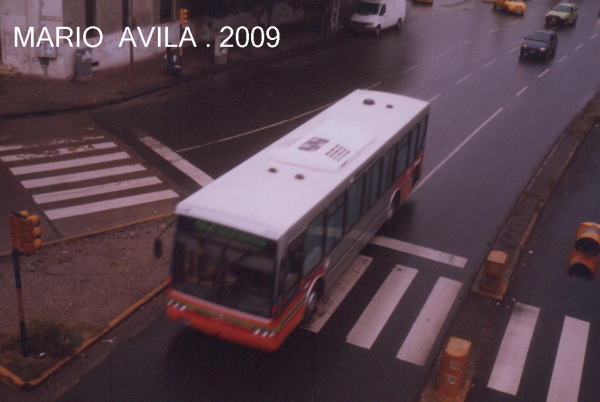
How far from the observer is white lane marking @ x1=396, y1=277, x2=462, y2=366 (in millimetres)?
12703

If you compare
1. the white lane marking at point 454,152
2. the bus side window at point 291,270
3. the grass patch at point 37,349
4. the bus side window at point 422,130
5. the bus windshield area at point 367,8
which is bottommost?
the grass patch at point 37,349

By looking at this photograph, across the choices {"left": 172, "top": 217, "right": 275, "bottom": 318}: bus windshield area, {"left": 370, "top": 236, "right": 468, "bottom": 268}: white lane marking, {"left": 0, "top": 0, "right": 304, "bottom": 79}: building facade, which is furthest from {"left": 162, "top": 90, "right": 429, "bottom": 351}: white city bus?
{"left": 0, "top": 0, "right": 304, "bottom": 79}: building facade

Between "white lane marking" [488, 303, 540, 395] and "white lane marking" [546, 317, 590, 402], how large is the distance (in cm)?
60

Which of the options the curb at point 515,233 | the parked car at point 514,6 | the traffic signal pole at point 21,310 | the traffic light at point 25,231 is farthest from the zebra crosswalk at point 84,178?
the parked car at point 514,6

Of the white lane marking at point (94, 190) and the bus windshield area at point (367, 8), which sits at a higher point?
the bus windshield area at point (367, 8)

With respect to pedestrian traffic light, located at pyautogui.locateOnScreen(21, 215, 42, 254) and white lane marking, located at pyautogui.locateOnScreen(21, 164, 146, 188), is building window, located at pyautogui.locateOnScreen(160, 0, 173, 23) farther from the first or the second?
pedestrian traffic light, located at pyautogui.locateOnScreen(21, 215, 42, 254)

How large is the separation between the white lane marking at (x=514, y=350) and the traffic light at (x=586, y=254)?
12.8 ft

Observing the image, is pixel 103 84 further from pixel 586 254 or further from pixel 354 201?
pixel 586 254

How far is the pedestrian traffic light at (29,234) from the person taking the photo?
34.2ft

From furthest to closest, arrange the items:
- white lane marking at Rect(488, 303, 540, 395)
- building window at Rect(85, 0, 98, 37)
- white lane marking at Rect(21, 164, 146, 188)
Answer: building window at Rect(85, 0, 98, 37) < white lane marking at Rect(21, 164, 146, 188) < white lane marking at Rect(488, 303, 540, 395)

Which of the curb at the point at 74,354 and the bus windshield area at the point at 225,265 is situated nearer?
the curb at the point at 74,354

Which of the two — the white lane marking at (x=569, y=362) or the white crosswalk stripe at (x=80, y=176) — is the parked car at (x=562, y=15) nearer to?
the white crosswalk stripe at (x=80, y=176)

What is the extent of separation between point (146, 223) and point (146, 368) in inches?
220

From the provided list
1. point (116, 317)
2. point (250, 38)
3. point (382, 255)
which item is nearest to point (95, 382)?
point (116, 317)
